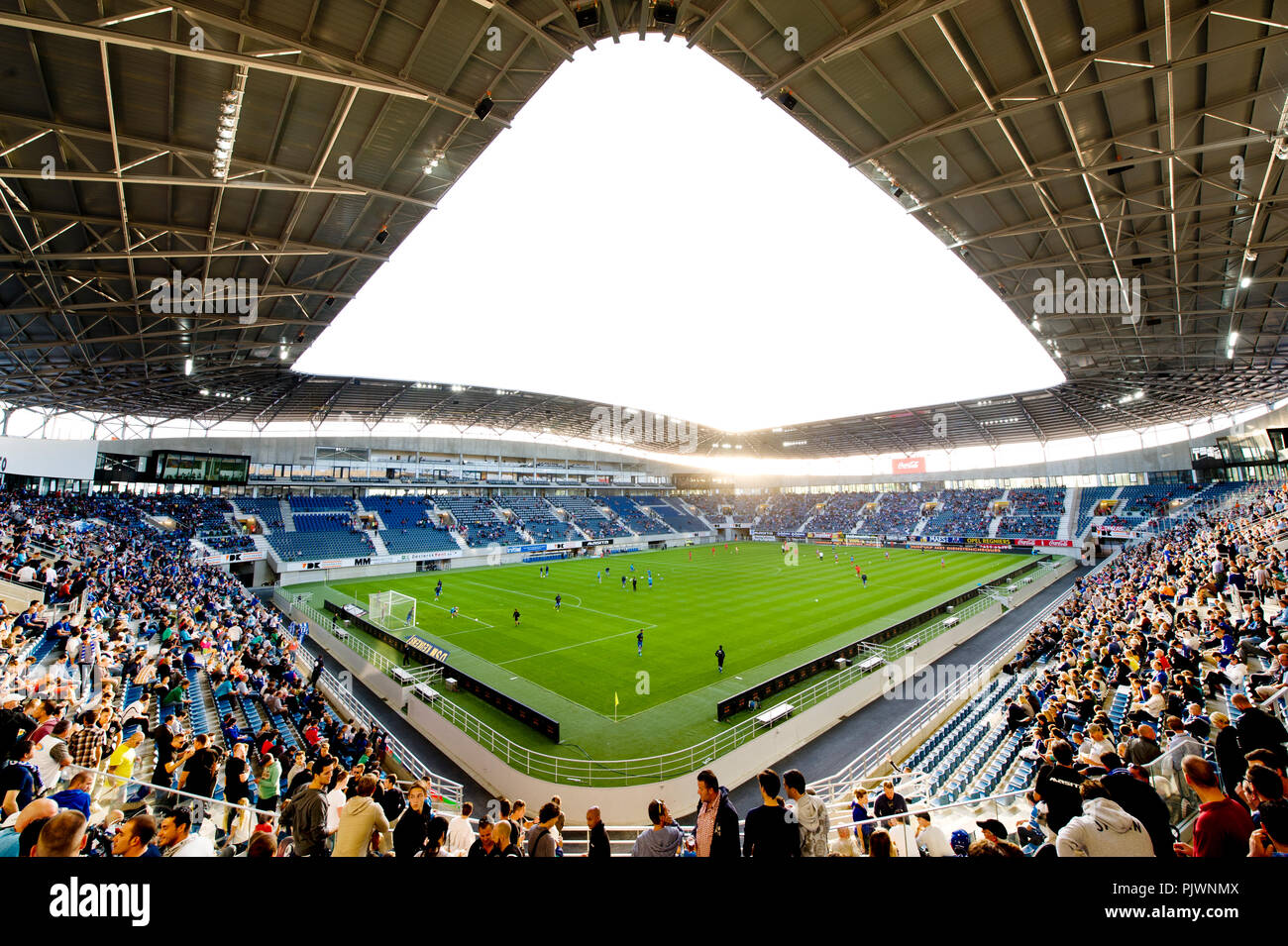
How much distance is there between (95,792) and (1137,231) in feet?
83.1

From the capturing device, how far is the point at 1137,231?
1582 cm

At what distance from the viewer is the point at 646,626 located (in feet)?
85.9

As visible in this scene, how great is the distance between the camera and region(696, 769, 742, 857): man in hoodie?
12.8ft

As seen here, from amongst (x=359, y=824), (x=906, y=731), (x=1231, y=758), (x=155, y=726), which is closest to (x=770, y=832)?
(x=359, y=824)

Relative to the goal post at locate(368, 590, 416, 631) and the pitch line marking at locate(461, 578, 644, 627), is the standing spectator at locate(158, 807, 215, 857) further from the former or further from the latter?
the pitch line marking at locate(461, 578, 644, 627)

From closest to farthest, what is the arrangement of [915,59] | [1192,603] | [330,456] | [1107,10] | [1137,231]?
[1107,10], [915,59], [1192,603], [1137,231], [330,456]

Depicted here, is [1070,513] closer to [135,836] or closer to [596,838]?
[596,838]

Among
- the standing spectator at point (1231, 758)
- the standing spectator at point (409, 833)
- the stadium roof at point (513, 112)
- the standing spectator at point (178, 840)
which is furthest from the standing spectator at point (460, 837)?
the stadium roof at point (513, 112)

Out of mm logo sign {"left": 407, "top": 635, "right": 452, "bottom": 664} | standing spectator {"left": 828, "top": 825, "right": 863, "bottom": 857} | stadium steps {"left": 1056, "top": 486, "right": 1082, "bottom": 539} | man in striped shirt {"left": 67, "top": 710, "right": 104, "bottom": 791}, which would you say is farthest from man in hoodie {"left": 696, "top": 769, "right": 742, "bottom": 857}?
stadium steps {"left": 1056, "top": 486, "right": 1082, "bottom": 539}

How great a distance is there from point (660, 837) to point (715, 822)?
48cm

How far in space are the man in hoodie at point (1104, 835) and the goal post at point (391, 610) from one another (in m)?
25.7

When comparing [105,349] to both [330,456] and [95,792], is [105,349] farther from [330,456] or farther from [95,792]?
[330,456]

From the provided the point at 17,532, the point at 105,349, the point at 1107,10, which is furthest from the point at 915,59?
the point at 17,532

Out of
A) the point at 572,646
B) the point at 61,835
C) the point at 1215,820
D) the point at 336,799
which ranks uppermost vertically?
the point at 61,835
